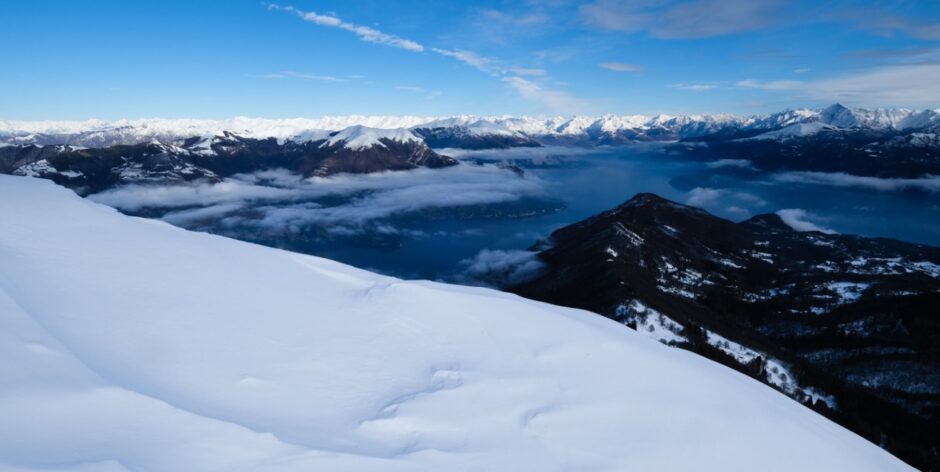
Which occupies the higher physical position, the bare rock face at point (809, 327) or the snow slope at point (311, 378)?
the snow slope at point (311, 378)

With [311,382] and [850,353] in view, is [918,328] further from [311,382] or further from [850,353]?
[311,382]

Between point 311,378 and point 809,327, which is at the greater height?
point 311,378

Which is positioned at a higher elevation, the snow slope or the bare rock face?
the snow slope

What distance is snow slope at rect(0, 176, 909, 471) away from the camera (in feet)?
31.7

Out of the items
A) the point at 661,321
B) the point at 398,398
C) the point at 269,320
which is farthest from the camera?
the point at 661,321

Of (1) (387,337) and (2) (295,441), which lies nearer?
(2) (295,441)

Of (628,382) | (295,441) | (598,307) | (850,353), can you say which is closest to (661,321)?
(598,307)

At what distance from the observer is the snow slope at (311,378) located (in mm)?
9672

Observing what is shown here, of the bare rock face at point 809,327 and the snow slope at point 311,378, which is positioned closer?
the snow slope at point 311,378

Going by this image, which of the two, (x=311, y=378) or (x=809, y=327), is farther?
(x=809, y=327)

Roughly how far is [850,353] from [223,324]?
175 m

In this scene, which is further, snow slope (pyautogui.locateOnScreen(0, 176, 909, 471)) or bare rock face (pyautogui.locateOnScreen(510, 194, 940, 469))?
bare rock face (pyautogui.locateOnScreen(510, 194, 940, 469))

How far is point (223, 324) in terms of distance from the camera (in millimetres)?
14398

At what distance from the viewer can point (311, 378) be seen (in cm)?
1307
